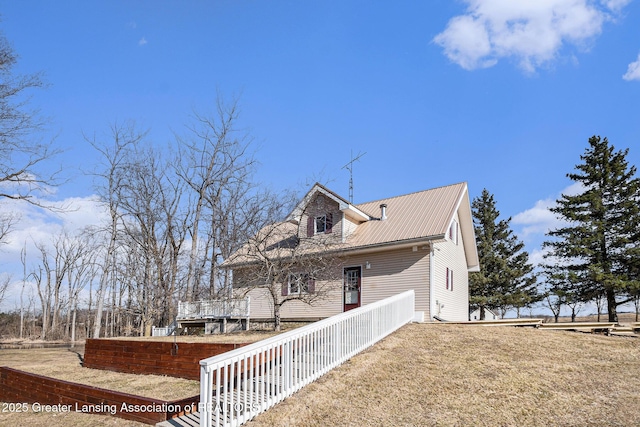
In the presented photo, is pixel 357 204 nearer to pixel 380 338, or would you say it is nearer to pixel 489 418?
pixel 380 338

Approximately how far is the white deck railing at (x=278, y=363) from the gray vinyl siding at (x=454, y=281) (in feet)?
17.1

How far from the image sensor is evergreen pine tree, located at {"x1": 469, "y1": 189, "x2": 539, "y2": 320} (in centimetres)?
2977

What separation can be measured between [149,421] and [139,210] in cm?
1883

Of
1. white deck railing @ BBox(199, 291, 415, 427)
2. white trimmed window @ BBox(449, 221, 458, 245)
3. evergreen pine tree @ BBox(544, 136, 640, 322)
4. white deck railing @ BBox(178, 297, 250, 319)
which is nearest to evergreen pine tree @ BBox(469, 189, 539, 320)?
evergreen pine tree @ BBox(544, 136, 640, 322)

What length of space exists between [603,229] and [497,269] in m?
8.30

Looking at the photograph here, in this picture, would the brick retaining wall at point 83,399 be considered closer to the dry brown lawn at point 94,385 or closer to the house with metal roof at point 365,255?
the dry brown lawn at point 94,385

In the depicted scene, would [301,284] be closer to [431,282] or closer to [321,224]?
[321,224]

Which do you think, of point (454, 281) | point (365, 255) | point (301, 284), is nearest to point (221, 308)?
point (301, 284)

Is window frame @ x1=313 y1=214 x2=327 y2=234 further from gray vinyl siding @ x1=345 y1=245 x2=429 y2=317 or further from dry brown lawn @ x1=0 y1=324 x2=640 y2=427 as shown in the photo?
dry brown lawn @ x1=0 y1=324 x2=640 y2=427

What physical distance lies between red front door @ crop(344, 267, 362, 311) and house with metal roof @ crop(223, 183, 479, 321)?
0.04 metres

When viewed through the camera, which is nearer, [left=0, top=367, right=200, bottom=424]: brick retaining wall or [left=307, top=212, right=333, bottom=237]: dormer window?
[left=0, top=367, right=200, bottom=424]: brick retaining wall

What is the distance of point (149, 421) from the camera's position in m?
6.52

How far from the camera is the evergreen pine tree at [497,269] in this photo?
29766 mm

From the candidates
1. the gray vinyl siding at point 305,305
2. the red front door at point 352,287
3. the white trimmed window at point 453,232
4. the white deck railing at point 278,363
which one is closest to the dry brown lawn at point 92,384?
the white deck railing at point 278,363
